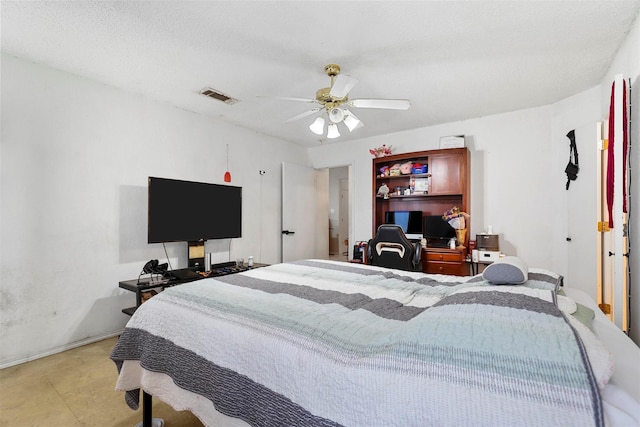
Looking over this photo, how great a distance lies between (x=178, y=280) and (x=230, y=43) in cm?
227

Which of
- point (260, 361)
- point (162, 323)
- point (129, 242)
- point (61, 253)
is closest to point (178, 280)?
point (129, 242)

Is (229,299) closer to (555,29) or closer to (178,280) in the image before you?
(178,280)

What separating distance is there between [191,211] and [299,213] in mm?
2054

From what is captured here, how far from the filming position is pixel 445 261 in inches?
150

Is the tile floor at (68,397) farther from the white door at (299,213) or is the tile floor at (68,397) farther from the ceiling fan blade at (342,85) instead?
the white door at (299,213)

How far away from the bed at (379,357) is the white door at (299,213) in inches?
132

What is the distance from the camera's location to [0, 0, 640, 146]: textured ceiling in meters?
1.95

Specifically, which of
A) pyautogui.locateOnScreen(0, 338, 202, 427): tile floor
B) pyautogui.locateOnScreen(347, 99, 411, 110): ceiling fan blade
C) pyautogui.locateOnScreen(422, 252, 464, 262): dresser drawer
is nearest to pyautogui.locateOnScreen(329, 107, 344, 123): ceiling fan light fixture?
pyautogui.locateOnScreen(347, 99, 411, 110): ceiling fan blade

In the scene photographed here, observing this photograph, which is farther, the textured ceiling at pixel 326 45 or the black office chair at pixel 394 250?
the black office chair at pixel 394 250

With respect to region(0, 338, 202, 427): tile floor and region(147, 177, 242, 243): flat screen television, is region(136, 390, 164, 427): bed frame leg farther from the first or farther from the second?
region(147, 177, 242, 243): flat screen television

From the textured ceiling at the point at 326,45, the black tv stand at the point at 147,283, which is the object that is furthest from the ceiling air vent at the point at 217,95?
the black tv stand at the point at 147,283

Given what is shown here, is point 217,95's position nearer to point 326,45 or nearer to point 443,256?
point 326,45

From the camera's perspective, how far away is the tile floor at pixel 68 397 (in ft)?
5.92

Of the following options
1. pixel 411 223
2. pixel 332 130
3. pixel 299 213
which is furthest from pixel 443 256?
pixel 299 213
